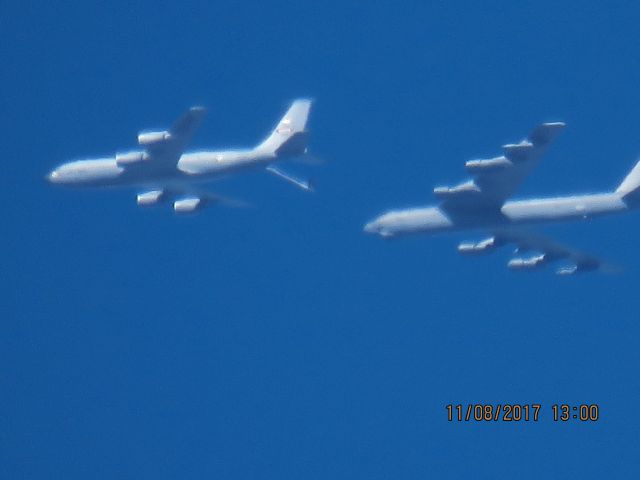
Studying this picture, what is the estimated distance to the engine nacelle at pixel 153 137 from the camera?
243ft

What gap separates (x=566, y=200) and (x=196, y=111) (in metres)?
15.1

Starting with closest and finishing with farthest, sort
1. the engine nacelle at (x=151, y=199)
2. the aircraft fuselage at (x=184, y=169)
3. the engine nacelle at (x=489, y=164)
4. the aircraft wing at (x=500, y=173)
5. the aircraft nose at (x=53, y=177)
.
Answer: the aircraft wing at (x=500, y=173) < the engine nacelle at (x=489, y=164) < the aircraft fuselage at (x=184, y=169) < the aircraft nose at (x=53, y=177) < the engine nacelle at (x=151, y=199)

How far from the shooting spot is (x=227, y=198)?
79.6m

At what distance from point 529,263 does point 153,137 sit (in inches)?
633

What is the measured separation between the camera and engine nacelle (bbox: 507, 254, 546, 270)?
7475 centimetres

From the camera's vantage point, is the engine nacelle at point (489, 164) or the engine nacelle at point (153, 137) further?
the engine nacelle at point (153, 137)

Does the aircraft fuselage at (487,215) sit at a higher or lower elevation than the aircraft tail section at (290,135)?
lower

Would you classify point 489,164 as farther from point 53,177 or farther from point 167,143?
point 53,177

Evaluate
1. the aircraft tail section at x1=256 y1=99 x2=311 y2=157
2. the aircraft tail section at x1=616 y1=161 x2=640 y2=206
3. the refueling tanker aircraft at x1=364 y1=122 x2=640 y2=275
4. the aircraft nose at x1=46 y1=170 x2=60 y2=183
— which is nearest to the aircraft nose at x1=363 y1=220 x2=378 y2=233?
the refueling tanker aircraft at x1=364 y1=122 x2=640 y2=275

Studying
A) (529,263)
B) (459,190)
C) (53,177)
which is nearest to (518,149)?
(459,190)

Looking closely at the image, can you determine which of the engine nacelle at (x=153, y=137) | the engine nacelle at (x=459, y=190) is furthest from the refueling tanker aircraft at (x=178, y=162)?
the engine nacelle at (x=459, y=190)

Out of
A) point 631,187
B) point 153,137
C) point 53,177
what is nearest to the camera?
point 631,187

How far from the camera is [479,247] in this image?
73250 millimetres

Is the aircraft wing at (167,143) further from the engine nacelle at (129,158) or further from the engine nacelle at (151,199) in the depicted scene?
the engine nacelle at (151,199)
